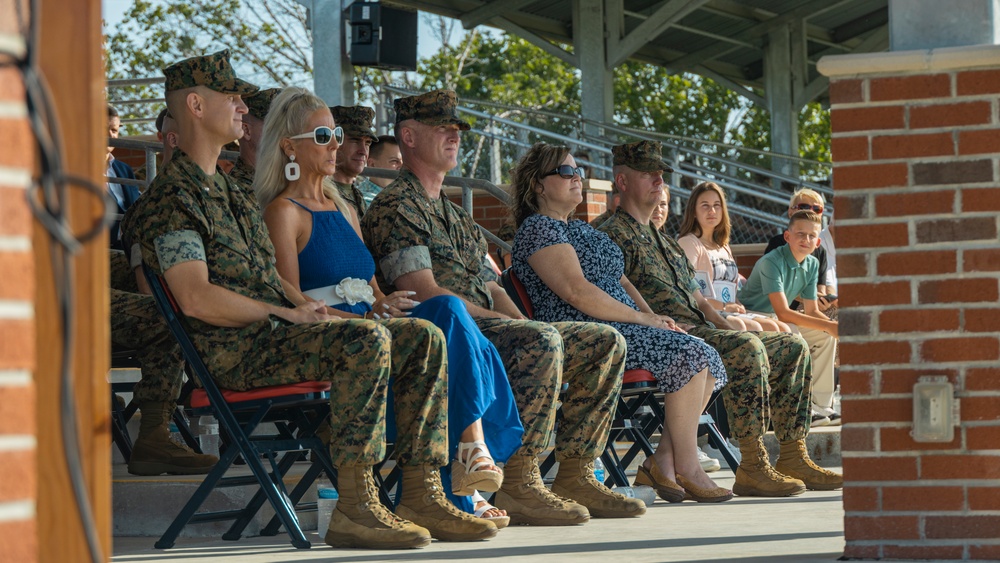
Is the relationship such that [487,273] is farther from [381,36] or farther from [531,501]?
[381,36]

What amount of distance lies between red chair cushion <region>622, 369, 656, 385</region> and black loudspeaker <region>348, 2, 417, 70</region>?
441cm

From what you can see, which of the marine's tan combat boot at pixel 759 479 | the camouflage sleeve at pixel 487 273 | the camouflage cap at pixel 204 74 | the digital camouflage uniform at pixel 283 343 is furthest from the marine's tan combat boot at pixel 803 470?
the camouflage cap at pixel 204 74

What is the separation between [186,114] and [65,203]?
2.89 metres

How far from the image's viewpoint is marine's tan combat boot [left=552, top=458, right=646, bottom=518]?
536 cm

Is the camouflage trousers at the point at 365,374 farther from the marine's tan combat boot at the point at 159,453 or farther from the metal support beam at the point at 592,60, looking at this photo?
the metal support beam at the point at 592,60

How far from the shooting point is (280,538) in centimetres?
475

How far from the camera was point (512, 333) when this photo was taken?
17.0 ft

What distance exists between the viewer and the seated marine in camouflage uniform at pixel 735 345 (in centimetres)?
633

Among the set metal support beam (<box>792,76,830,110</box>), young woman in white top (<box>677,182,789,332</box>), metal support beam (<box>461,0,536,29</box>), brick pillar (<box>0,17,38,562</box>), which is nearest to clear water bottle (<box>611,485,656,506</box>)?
young woman in white top (<box>677,182,789,332</box>)

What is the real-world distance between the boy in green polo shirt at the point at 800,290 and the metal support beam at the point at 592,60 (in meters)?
7.55

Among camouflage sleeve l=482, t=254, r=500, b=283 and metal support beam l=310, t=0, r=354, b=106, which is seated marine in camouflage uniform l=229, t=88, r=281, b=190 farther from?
metal support beam l=310, t=0, r=354, b=106

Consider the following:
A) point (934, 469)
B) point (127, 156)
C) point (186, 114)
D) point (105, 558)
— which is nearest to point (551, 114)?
point (127, 156)

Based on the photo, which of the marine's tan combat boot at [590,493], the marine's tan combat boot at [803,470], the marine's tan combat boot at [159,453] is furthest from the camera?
the marine's tan combat boot at [803,470]

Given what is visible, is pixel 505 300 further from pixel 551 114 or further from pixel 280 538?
pixel 551 114
